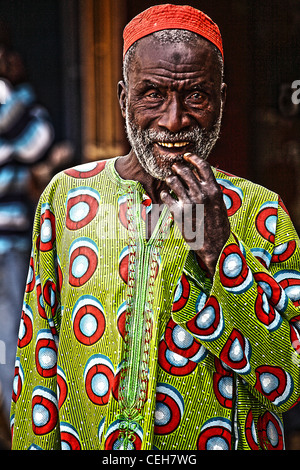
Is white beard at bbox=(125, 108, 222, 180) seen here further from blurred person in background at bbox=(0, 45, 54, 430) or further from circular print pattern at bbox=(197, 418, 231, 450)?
blurred person in background at bbox=(0, 45, 54, 430)

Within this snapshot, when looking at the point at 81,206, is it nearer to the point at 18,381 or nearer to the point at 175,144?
the point at 175,144

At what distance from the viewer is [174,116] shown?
1725 mm

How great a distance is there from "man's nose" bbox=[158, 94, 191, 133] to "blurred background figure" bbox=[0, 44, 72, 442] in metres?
0.92

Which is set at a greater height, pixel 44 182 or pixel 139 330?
pixel 44 182

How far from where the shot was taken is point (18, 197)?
2.62 meters

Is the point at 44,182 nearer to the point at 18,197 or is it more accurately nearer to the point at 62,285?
the point at 18,197

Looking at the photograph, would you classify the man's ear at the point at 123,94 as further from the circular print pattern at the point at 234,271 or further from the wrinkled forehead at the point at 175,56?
the circular print pattern at the point at 234,271

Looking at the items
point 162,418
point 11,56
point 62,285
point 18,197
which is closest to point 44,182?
point 18,197

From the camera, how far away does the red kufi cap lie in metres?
1.77

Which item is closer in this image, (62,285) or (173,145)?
(173,145)

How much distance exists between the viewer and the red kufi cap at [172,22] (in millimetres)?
1772

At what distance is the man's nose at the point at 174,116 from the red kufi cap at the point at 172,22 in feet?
0.63

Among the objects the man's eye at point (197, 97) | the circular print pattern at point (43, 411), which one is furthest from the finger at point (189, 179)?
the circular print pattern at point (43, 411)

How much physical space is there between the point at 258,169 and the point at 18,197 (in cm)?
97
